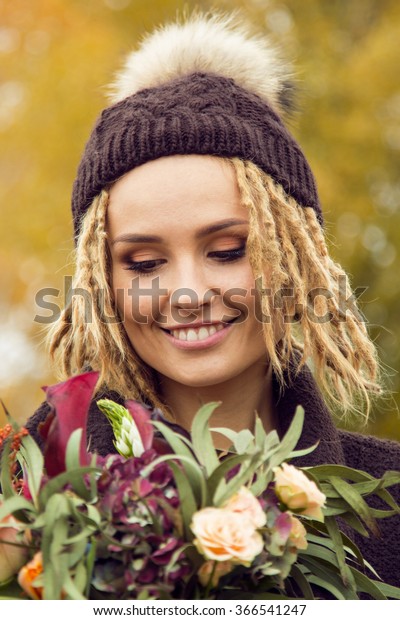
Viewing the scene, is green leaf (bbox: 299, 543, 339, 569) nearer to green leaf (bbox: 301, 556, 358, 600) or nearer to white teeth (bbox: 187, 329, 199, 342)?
green leaf (bbox: 301, 556, 358, 600)

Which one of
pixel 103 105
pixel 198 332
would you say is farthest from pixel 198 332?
pixel 103 105

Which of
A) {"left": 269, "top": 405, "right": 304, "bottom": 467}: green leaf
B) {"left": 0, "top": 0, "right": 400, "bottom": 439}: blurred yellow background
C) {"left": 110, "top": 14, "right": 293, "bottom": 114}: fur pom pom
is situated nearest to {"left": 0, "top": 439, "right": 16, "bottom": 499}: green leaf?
{"left": 269, "top": 405, "right": 304, "bottom": 467}: green leaf

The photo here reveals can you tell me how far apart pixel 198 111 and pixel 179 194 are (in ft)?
0.77

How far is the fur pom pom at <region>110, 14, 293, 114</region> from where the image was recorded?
7.27 ft

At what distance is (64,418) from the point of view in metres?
1.32

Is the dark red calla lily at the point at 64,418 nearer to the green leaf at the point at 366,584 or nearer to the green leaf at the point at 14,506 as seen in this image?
the green leaf at the point at 14,506

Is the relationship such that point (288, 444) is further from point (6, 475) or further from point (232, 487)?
point (6, 475)

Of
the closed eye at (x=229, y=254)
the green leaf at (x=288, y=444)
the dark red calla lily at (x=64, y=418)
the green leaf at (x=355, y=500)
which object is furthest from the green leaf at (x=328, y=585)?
the closed eye at (x=229, y=254)

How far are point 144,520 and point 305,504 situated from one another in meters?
0.23

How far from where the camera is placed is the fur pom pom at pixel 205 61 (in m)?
2.22

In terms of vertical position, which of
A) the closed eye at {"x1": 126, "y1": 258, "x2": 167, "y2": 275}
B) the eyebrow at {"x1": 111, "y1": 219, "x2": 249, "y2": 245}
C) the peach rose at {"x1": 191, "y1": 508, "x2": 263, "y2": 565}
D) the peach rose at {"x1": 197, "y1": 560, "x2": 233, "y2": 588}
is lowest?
the peach rose at {"x1": 197, "y1": 560, "x2": 233, "y2": 588}

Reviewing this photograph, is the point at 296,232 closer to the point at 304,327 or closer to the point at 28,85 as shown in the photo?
the point at 304,327

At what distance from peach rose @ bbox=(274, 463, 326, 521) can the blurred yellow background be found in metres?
4.32

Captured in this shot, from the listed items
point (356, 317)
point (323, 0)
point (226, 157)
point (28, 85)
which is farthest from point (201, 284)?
point (323, 0)
